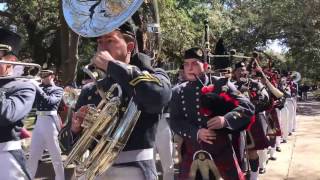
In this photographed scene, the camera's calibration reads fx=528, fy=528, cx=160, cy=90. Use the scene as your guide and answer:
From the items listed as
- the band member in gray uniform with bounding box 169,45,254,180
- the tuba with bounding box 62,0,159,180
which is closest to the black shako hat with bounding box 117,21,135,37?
the tuba with bounding box 62,0,159,180

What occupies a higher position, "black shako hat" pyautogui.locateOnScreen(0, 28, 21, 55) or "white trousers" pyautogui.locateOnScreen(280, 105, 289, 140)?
"black shako hat" pyautogui.locateOnScreen(0, 28, 21, 55)

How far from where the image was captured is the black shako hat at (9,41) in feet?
12.6

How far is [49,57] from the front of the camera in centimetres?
2692

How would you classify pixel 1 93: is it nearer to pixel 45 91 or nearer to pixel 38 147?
pixel 38 147

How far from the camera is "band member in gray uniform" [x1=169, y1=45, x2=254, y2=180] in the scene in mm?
4202

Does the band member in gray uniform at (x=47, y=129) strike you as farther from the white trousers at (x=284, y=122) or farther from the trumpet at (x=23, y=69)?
the white trousers at (x=284, y=122)

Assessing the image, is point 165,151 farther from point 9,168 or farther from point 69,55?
point 69,55

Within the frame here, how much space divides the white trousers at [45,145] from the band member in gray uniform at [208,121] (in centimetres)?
309

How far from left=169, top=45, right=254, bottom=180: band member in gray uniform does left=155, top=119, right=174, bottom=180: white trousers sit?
2.44 m

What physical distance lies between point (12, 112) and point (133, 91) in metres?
1.12

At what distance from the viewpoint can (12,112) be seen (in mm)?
3486

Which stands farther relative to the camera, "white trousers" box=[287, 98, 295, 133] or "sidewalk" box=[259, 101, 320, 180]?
"white trousers" box=[287, 98, 295, 133]

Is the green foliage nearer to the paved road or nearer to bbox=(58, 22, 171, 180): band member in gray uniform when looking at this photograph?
the paved road

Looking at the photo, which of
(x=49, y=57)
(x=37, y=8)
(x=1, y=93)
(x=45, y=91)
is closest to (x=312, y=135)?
(x=45, y=91)
